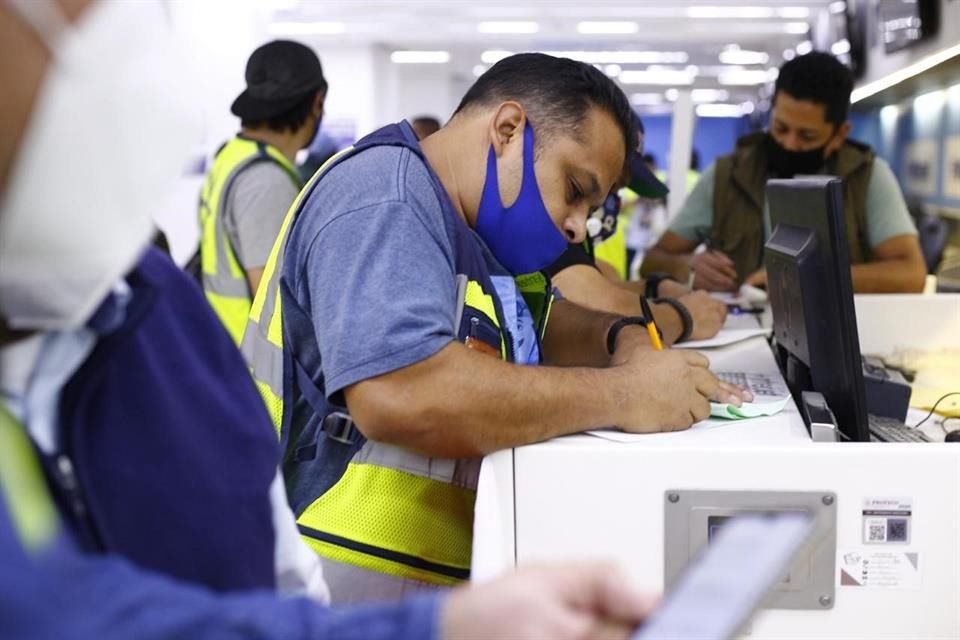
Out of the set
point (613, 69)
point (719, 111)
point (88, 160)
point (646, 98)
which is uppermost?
point (88, 160)

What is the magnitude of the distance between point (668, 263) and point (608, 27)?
9.30 m

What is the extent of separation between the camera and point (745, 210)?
147 inches

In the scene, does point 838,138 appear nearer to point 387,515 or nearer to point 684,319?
point 684,319

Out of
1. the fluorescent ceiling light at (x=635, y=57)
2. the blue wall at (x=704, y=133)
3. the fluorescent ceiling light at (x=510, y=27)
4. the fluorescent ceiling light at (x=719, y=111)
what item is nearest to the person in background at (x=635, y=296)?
the fluorescent ceiling light at (x=510, y=27)

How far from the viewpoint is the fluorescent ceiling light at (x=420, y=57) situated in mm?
15914

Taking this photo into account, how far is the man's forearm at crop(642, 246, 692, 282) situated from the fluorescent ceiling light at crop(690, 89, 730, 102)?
18434 mm

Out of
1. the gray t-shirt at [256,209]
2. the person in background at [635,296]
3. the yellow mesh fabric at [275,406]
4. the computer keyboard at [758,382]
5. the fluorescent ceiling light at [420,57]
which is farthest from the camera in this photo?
the fluorescent ceiling light at [420,57]

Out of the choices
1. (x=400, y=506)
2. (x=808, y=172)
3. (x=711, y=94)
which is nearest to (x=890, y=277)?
(x=808, y=172)

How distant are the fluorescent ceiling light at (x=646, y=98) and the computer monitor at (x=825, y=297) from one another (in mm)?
22011

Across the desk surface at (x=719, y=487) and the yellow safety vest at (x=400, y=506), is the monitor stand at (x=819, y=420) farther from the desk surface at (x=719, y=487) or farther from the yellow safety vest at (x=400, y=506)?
the yellow safety vest at (x=400, y=506)

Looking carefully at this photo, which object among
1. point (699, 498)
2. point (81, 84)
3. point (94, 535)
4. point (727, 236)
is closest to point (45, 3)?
point (81, 84)

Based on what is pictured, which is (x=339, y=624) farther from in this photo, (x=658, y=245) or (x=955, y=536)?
(x=658, y=245)

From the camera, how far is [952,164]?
27.4 ft

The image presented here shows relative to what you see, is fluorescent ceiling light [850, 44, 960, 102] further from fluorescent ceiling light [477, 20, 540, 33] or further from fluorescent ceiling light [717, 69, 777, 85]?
fluorescent ceiling light [717, 69, 777, 85]
